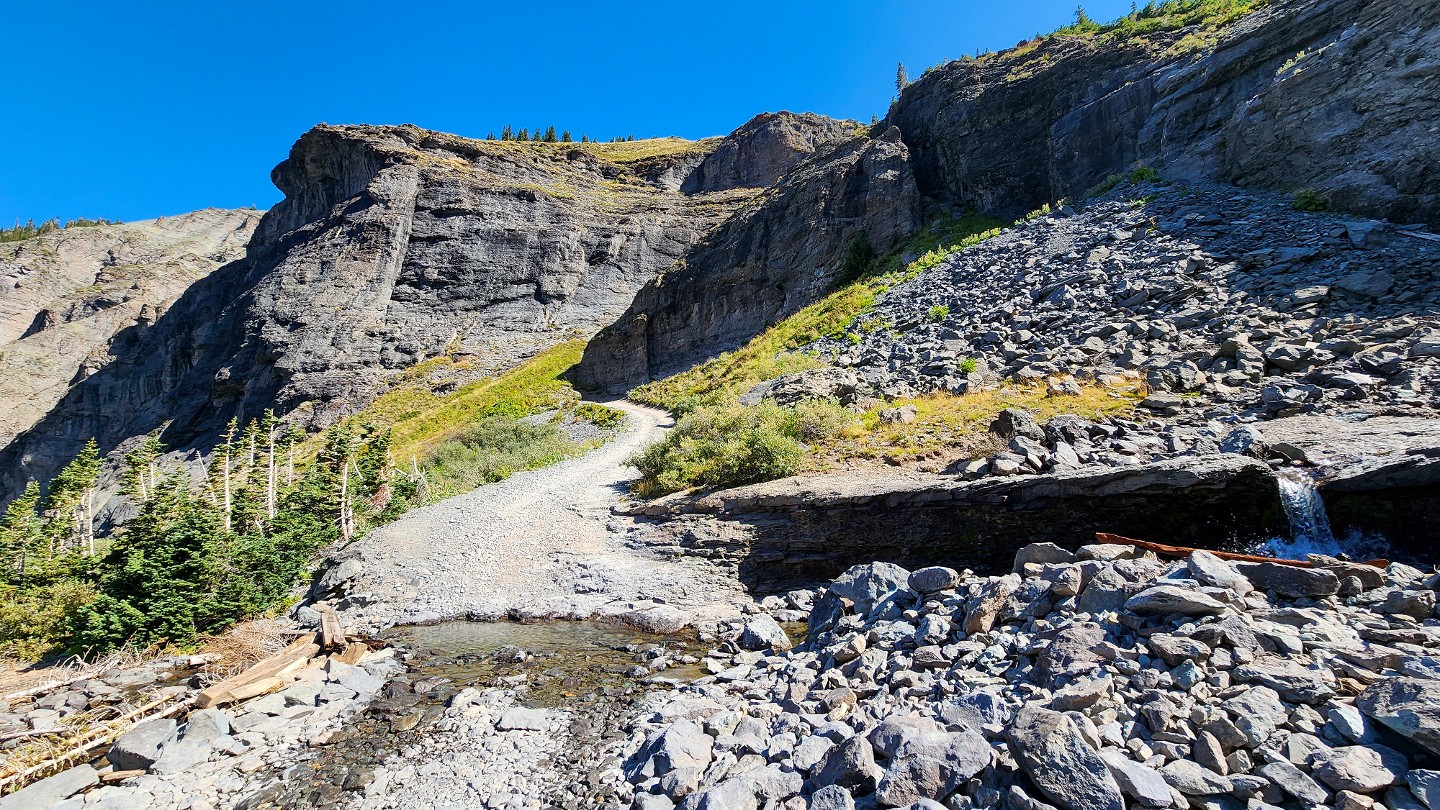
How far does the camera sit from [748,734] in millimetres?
4902

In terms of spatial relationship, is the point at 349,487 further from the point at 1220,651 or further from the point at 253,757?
the point at 1220,651

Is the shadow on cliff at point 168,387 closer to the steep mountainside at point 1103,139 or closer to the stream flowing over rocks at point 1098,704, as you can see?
the steep mountainside at point 1103,139

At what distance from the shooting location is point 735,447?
1309 centimetres

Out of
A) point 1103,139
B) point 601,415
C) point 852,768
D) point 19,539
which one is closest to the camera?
point 852,768

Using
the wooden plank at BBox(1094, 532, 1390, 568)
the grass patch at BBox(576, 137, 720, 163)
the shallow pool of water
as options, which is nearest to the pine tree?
the shallow pool of water

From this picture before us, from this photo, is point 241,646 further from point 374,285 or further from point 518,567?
point 374,285

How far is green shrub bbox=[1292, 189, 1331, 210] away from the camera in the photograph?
16.0 m

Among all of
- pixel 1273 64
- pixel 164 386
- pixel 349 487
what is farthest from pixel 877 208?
pixel 164 386

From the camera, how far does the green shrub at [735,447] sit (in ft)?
41.5

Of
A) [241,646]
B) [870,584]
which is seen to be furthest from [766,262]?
[241,646]

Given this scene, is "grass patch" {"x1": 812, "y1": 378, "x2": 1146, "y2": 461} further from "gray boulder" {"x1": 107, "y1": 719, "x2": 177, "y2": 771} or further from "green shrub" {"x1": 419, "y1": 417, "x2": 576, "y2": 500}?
"green shrub" {"x1": 419, "y1": 417, "x2": 576, "y2": 500}

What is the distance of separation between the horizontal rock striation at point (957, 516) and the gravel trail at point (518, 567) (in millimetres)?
1002

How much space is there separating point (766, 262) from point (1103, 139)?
62.4 feet

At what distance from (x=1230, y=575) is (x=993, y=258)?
2088 centimetres
